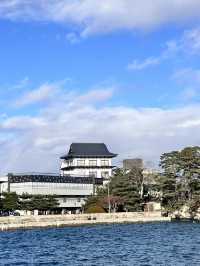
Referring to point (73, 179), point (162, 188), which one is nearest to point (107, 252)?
point (162, 188)

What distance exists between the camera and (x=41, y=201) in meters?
109

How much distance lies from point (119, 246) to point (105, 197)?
199 feet

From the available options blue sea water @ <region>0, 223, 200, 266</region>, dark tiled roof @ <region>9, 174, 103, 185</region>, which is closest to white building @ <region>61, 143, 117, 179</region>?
dark tiled roof @ <region>9, 174, 103, 185</region>

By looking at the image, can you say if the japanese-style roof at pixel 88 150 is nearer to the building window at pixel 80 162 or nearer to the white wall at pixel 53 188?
the building window at pixel 80 162

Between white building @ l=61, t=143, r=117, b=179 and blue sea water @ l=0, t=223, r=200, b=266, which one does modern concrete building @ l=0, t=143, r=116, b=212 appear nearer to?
white building @ l=61, t=143, r=117, b=179

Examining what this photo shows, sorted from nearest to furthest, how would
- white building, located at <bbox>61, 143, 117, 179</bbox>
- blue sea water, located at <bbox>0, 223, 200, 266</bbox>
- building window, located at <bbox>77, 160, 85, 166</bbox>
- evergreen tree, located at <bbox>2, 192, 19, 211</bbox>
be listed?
blue sea water, located at <bbox>0, 223, 200, 266</bbox>
evergreen tree, located at <bbox>2, 192, 19, 211</bbox>
white building, located at <bbox>61, 143, 117, 179</bbox>
building window, located at <bbox>77, 160, 85, 166</bbox>

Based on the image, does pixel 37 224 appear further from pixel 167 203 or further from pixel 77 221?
pixel 167 203

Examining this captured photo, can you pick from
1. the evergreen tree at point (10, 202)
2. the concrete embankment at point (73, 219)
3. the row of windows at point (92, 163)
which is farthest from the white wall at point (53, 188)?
the concrete embankment at point (73, 219)

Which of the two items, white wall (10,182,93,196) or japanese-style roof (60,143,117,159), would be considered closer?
white wall (10,182,93,196)

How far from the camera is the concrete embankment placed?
281ft

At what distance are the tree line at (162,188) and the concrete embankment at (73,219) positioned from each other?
4.22 m

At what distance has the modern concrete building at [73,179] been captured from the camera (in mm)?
121375

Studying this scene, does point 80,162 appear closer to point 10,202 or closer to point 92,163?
point 92,163

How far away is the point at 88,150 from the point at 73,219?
5894 cm
